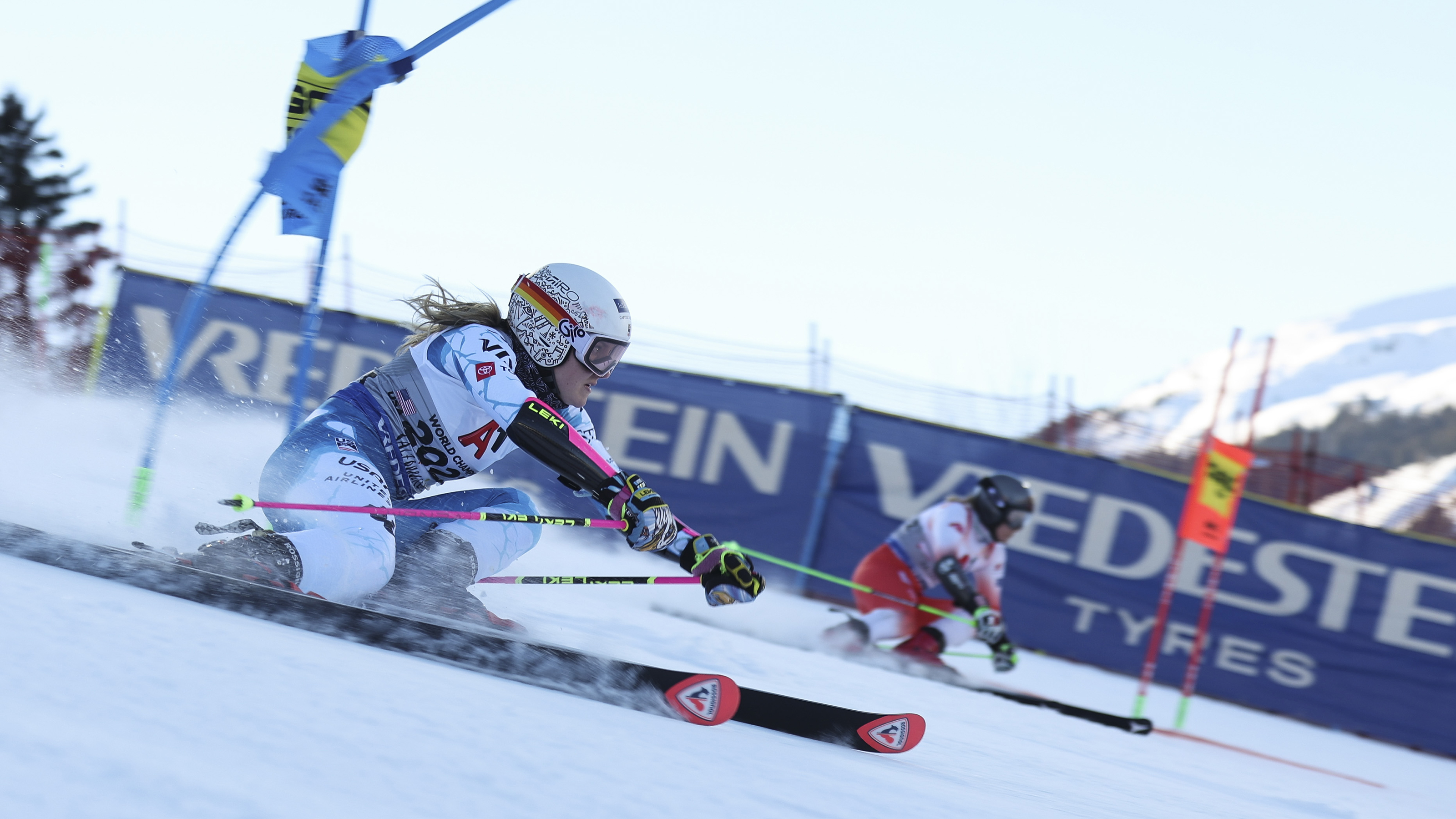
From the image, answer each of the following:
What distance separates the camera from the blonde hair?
3.41 meters

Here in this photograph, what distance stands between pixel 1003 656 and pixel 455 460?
14.5ft

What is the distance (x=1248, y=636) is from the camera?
890 centimetres

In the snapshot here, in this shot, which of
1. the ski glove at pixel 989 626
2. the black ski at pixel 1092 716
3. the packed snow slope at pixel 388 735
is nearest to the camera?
the packed snow slope at pixel 388 735

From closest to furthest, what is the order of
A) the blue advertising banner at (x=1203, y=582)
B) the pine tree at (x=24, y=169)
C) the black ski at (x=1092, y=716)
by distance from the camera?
the black ski at (x=1092, y=716) → the blue advertising banner at (x=1203, y=582) → the pine tree at (x=24, y=169)

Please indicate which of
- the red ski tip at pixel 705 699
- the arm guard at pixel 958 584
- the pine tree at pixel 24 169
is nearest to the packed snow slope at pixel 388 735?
the red ski tip at pixel 705 699

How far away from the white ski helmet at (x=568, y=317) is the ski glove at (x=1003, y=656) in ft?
13.6

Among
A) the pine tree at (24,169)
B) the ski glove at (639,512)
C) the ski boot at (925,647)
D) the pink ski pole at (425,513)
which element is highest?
the pine tree at (24,169)

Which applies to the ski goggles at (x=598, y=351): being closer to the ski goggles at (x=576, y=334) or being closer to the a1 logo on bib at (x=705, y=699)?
the ski goggles at (x=576, y=334)

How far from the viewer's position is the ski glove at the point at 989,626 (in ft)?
21.3

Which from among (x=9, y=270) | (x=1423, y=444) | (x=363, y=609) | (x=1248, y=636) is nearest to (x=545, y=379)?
(x=363, y=609)

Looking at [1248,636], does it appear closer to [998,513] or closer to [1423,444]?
[998,513]

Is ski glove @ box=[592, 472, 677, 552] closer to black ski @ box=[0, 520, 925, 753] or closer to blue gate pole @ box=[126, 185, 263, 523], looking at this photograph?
black ski @ box=[0, 520, 925, 753]

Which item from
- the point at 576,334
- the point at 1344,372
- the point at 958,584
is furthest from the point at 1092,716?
the point at 1344,372

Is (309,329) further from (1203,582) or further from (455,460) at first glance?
(1203,582)
